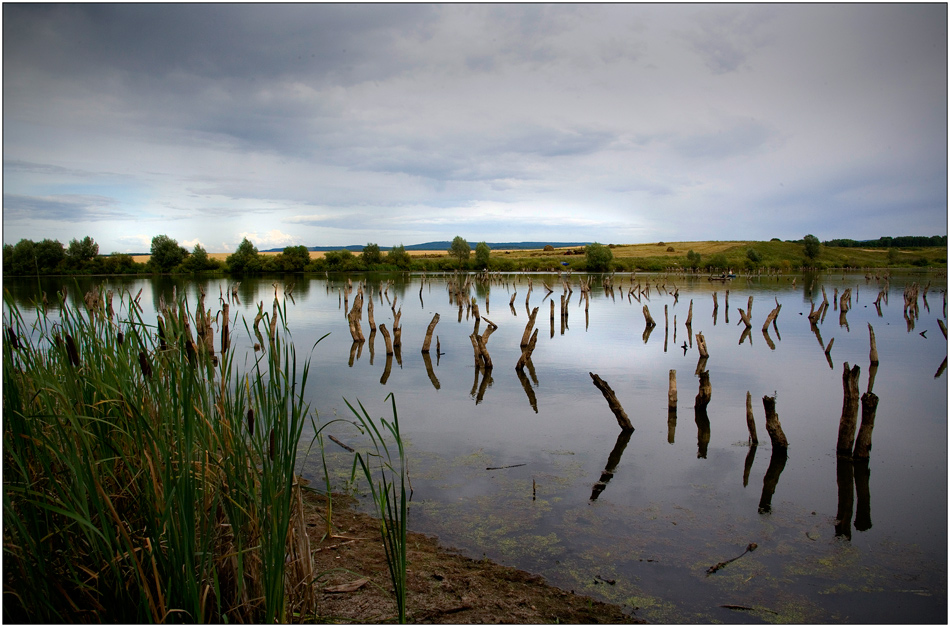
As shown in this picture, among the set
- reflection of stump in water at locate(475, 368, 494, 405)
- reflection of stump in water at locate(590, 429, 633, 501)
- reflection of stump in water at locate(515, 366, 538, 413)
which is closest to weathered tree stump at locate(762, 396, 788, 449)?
reflection of stump in water at locate(590, 429, 633, 501)

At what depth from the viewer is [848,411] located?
8.97m

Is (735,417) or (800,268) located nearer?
(735,417)

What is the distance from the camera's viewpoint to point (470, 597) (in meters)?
4.98

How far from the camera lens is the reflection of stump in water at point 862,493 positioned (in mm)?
7355

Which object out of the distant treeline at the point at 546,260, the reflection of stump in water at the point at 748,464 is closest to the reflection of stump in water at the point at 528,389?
the reflection of stump in water at the point at 748,464

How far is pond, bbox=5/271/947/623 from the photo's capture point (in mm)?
5707

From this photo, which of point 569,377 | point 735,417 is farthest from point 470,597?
point 569,377

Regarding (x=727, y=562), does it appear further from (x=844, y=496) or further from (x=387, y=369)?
(x=387, y=369)

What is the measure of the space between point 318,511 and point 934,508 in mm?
8379

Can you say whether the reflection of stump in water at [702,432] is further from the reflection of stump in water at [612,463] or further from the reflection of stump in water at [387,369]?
the reflection of stump in water at [387,369]

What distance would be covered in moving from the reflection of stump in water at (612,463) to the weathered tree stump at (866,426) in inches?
144

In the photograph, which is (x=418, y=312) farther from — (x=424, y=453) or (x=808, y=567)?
(x=808, y=567)

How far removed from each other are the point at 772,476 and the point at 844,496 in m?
0.95

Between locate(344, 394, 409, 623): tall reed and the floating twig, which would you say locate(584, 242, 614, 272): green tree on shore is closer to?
the floating twig
